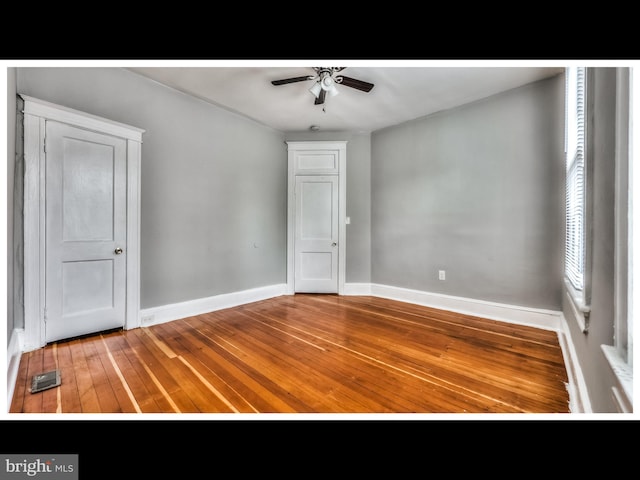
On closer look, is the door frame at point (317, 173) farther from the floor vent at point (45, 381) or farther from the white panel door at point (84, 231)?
the floor vent at point (45, 381)

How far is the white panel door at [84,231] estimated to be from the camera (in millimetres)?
2127

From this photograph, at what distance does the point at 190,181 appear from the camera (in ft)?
9.80

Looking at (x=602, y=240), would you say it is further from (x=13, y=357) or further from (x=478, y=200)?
(x=13, y=357)

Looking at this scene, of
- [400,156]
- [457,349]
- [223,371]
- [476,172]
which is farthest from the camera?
[400,156]

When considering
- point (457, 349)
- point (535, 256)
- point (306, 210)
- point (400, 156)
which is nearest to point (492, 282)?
point (535, 256)

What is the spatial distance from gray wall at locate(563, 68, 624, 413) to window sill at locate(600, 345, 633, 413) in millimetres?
82

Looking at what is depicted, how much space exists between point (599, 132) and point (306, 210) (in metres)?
3.33

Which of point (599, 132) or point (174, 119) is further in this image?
point (174, 119)

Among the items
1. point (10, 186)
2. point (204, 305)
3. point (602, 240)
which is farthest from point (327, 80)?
point (204, 305)

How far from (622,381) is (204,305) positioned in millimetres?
3295

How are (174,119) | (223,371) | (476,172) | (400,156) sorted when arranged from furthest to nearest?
(400,156) < (476,172) < (174,119) < (223,371)

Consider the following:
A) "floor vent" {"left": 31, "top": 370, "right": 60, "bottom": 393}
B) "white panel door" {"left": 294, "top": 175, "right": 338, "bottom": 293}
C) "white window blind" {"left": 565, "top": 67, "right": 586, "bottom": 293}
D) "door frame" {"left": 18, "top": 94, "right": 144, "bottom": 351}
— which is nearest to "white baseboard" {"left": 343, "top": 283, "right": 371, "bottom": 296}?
"white panel door" {"left": 294, "top": 175, "right": 338, "bottom": 293}
